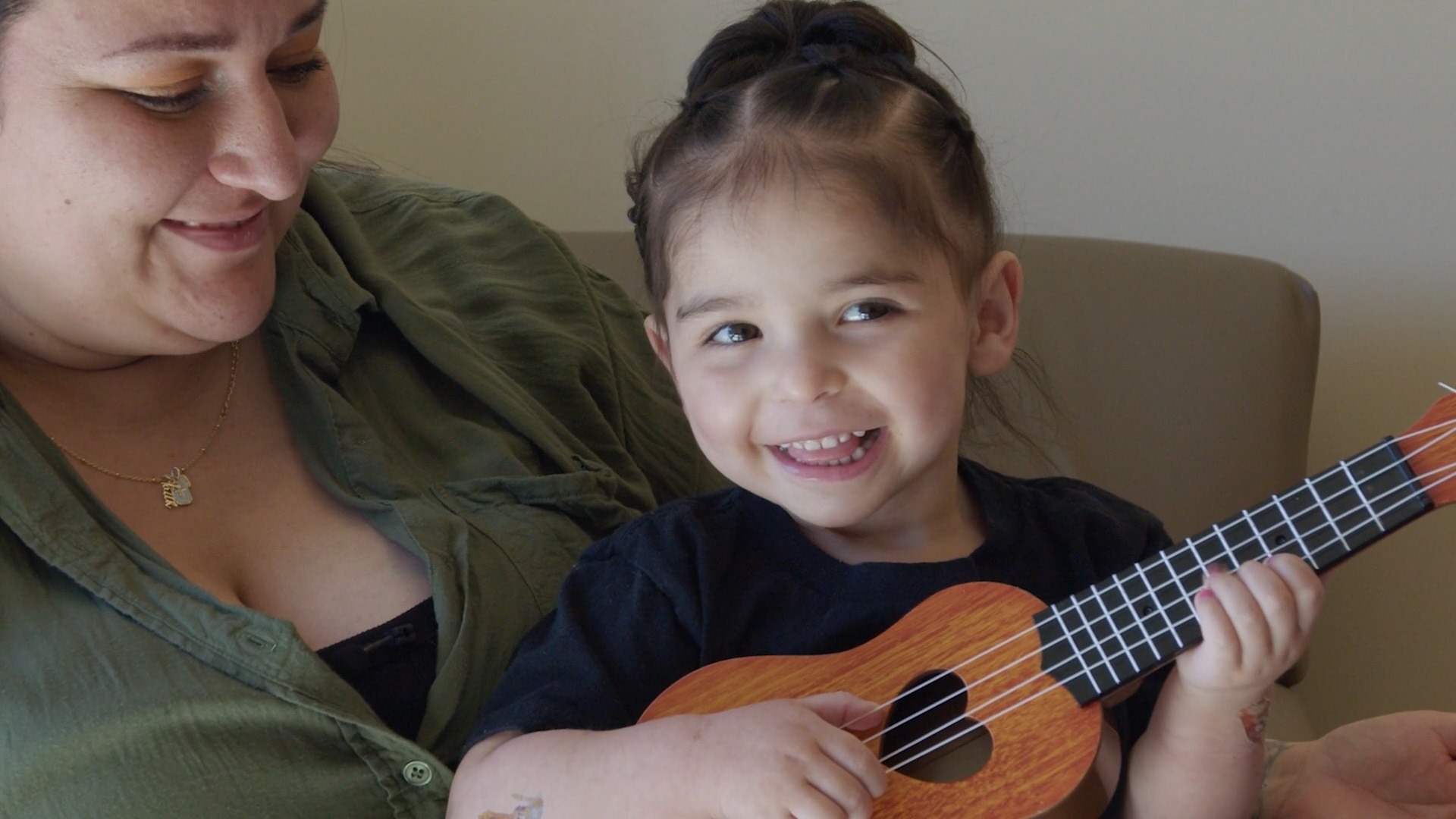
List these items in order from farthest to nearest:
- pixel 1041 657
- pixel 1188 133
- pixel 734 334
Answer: pixel 1188 133 → pixel 734 334 → pixel 1041 657

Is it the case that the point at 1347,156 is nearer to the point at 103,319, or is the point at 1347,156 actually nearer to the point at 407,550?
the point at 407,550

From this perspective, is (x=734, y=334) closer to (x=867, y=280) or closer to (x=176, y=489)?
(x=867, y=280)

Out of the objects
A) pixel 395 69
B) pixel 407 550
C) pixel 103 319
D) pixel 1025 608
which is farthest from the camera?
pixel 395 69

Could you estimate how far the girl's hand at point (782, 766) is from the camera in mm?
897

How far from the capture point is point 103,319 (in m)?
1.09

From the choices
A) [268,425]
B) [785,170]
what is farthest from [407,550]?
[785,170]

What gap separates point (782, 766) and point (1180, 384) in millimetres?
945

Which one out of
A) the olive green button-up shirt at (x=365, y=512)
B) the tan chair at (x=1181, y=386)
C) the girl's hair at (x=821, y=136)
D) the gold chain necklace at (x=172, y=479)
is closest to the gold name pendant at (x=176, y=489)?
the gold chain necklace at (x=172, y=479)

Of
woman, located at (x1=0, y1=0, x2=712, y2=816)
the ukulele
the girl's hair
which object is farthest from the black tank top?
the girl's hair

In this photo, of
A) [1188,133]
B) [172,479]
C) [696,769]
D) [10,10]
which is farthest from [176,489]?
[1188,133]

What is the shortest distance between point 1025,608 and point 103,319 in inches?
28.7

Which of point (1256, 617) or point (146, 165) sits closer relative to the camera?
point (1256, 617)

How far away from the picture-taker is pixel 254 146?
107cm

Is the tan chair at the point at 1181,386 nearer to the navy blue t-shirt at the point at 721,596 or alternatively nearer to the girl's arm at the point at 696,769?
the navy blue t-shirt at the point at 721,596
